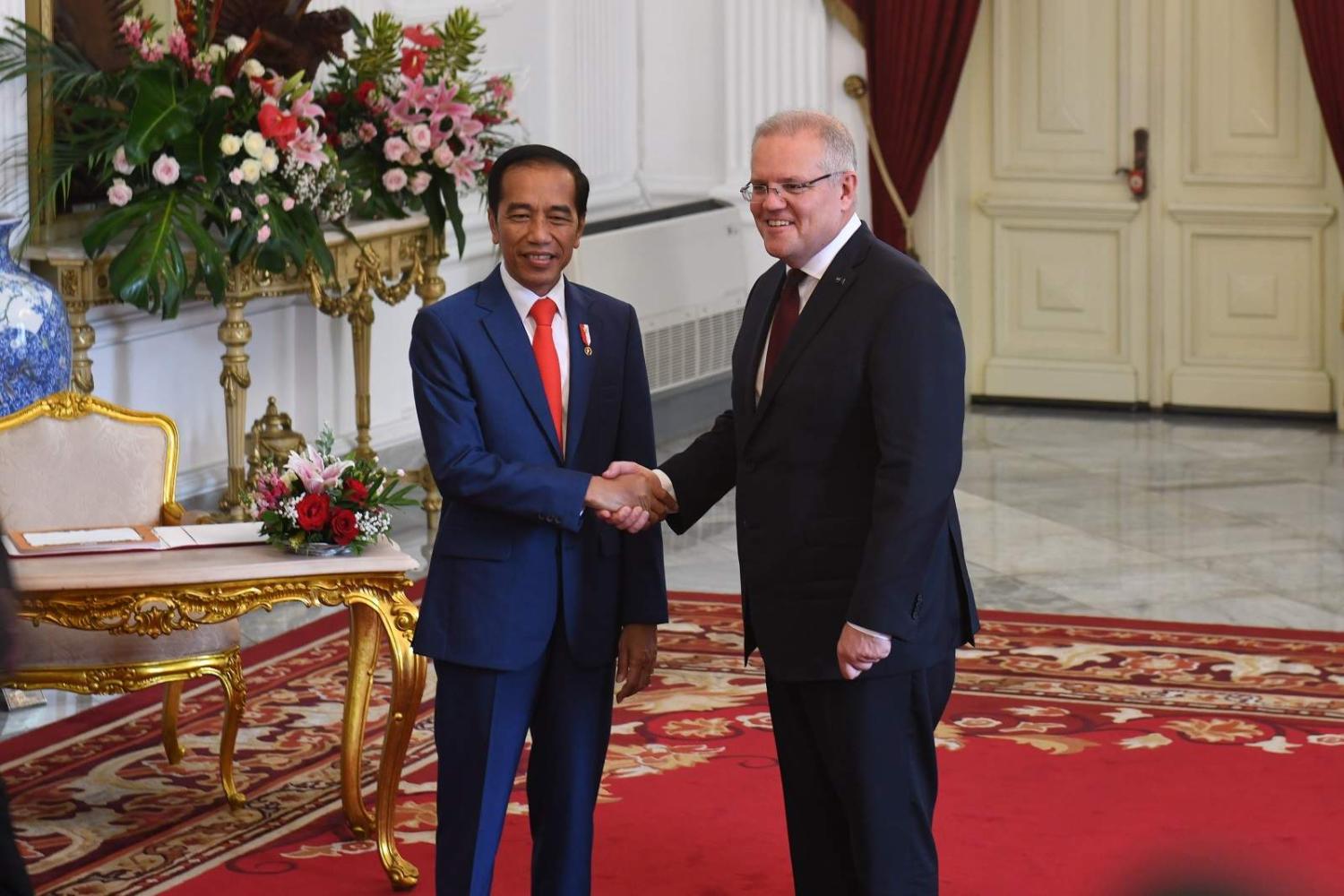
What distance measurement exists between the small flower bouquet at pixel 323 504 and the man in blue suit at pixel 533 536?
0.91 metres

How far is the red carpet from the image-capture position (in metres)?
4.04

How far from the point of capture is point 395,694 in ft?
13.3

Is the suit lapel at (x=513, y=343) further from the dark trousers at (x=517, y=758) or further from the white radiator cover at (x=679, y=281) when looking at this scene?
the white radiator cover at (x=679, y=281)

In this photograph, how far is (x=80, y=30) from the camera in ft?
20.7

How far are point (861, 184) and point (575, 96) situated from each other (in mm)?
1678

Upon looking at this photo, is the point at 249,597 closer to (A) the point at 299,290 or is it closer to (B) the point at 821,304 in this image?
(B) the point at 821,304

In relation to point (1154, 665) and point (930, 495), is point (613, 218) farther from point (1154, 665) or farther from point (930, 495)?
point (930, 495)

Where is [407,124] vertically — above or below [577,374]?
above

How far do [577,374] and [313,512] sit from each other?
3.60ft

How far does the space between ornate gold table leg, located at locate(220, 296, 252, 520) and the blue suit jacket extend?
132 inches

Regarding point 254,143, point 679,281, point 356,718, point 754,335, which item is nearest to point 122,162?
→ point 254,143

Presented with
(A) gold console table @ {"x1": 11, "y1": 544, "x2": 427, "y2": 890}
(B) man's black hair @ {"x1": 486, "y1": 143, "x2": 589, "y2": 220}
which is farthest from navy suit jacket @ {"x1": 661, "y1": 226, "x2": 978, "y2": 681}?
(A) gold console table @ {"x1": 11, "y1": 544, "x2": 427, "y2": 890}

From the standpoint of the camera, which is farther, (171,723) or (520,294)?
(171,723)

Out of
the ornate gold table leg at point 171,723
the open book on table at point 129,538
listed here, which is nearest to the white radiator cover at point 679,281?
the ornate gold table leg at point 171,723
